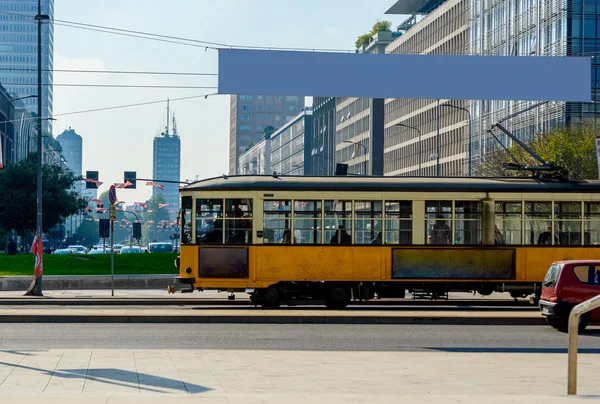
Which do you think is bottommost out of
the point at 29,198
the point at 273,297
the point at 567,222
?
the point at 273,297

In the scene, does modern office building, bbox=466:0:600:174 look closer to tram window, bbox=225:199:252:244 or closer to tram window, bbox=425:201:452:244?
tram window, bbox=425:201:452:244

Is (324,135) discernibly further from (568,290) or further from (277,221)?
(568,290)

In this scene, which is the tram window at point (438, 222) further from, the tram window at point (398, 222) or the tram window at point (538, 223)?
Result: the tram window at point (538, 223)

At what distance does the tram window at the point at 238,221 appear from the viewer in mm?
27234

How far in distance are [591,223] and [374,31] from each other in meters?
110

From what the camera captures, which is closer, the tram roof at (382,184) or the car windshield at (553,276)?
the car windshield at (553,276)

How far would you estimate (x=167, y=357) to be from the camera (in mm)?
15297

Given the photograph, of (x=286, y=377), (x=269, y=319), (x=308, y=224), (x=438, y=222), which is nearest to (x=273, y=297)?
(x=308, y=224)

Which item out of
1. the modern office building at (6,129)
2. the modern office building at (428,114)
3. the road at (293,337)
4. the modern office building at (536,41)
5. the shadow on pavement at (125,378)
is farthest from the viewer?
the modern office building at (6,129)

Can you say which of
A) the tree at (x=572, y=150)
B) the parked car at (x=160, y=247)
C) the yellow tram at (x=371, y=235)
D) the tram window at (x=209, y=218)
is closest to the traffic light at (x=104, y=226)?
the tram window at (x=209, y=218)

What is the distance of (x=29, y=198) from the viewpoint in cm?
7288

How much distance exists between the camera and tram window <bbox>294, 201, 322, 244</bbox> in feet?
89.0

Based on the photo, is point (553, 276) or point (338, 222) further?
point (338, 222)

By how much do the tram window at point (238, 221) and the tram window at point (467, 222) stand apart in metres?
5.02
